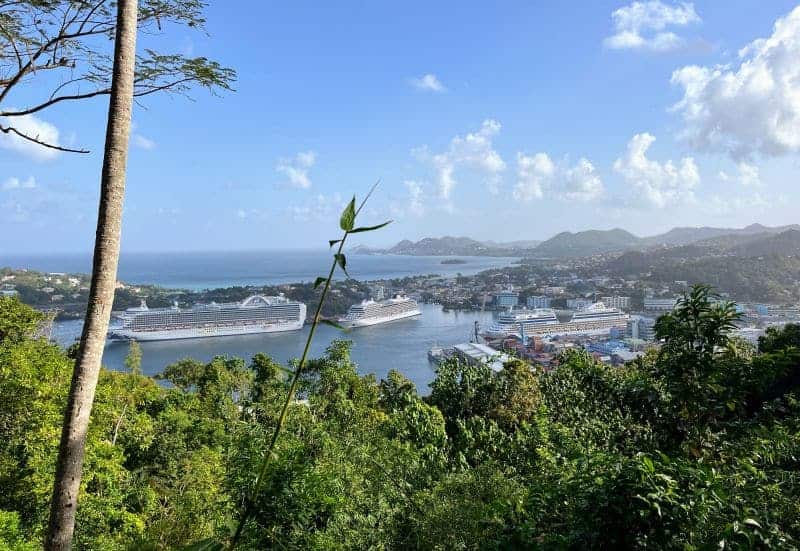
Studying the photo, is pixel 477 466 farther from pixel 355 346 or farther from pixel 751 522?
pixel 355 346

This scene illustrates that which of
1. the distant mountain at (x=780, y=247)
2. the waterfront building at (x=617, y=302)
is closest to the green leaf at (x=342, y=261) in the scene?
the distant mountain at (x=780, y=247)

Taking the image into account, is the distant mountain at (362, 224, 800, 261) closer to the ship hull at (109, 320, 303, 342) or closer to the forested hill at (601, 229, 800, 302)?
the forested hill at (601, 229, 800, 302)

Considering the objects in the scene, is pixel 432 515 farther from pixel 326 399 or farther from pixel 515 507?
pixel 326 399

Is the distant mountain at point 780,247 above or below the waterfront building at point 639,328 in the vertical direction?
above

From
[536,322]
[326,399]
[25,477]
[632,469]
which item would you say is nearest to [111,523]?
[25,477]

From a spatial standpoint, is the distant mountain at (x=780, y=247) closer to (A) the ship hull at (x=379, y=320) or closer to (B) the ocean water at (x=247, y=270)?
(A) the ship hull at (x=379, y=320)

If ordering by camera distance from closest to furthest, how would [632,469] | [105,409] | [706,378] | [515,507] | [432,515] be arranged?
[632,469]
[706,378]
[515,507]
[432,515]
[105,409]
